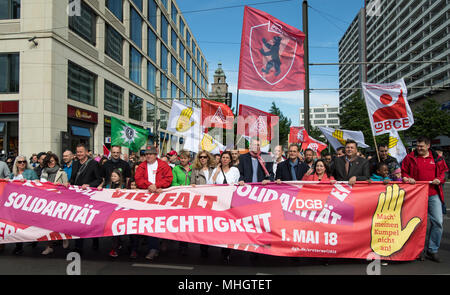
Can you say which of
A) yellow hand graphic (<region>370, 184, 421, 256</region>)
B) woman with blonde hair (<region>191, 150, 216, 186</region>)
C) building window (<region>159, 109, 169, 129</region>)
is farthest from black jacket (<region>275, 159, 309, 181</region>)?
building window (<region>159, 109, 169, 129</region>)

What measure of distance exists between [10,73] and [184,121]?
41.1 ft

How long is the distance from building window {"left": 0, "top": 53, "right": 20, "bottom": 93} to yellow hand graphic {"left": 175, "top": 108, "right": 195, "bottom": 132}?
39.2ft

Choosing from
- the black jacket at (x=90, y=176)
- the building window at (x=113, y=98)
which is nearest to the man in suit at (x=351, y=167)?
the black jacket at (x=90, y=176)

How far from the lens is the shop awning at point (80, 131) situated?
18264mm

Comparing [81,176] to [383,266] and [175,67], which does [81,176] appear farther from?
[175,67]

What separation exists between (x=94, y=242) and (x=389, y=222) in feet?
15.5

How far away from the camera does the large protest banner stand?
4324 millimetres

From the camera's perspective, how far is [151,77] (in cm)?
3294

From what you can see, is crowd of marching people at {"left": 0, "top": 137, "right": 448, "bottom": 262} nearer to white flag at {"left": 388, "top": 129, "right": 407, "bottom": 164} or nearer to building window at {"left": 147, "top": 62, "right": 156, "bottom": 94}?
white flag at {"left": 388, "top": 129, "right": 407, "bottom": 164}

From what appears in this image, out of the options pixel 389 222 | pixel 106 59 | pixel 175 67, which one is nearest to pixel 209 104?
pixel 389 222

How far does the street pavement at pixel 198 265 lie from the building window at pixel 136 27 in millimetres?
25851

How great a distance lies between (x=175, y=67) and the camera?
42.6 meters

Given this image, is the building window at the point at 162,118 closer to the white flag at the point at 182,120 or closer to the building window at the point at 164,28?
the building window at the point at 164,28
